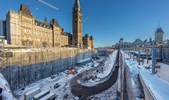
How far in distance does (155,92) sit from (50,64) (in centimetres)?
2842

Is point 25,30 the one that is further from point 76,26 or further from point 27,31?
point 76,26

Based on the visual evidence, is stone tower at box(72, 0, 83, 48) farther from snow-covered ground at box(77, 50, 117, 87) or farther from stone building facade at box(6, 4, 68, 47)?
snow-covered ground at box(77, 50, 117, 87)

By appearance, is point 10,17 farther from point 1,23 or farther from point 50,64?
point 50,64

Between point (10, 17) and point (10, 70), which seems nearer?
point (10, 70)

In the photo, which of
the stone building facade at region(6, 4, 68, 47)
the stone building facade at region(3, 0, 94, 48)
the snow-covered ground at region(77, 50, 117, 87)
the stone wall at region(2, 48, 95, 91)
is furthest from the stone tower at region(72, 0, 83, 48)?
the snow-covered ground at region(77, 50, 117, 87)

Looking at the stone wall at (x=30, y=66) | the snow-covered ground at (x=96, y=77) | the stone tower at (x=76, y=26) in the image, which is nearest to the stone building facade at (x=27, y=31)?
the stone tower at (x=76, y=26)

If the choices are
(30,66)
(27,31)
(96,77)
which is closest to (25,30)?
(27,31)

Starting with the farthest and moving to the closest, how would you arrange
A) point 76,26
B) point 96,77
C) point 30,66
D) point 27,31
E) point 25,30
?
1. point 76,26
2. point 27,31
3. point 25,30
4. point 96,77
5. point 30,66

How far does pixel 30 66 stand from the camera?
24891mm

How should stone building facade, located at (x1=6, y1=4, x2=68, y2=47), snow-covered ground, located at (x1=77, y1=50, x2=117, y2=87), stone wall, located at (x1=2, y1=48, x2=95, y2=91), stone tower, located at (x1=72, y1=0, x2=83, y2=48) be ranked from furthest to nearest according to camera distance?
stone tower, located at (x1=72, y1=0, x2=83, y2=48)
stone building facade, located at (x1=6, y1=4, x2=68, y2=47)
snow-covered ground, located at (x1=77, y1=50, x2=117, y2=87)
stone wall, located at (x1=2, y1=48, x2=95, y2=91)

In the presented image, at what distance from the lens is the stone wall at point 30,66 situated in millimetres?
20094

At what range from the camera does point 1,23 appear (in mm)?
35969

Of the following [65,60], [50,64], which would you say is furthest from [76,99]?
[65,60]

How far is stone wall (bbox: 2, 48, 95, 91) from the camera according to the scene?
20.1 m
